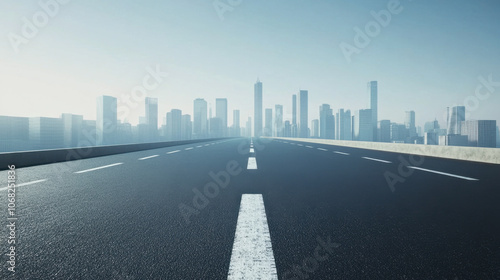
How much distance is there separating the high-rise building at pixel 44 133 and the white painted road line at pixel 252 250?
740 feet

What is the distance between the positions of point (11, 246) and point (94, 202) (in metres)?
1.64

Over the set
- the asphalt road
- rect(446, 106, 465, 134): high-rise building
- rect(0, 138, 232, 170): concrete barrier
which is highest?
rect(446, 106, 465, 134): high-rise building

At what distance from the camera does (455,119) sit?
156m

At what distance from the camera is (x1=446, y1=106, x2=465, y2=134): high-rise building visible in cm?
14300

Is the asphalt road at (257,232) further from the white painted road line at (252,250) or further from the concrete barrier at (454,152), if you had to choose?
the concrete barrier at (454,152)

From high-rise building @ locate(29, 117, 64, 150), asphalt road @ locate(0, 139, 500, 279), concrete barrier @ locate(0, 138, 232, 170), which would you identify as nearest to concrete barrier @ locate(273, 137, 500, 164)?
asphalt road @ locate(0, 139, 500, 279)

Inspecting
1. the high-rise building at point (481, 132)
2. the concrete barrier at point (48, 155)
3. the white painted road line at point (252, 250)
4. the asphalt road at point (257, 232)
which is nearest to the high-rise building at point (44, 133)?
the concrete barrier at point (48, 155)

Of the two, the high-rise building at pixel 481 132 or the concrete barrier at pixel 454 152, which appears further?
the high-rise building at pixel 481 132

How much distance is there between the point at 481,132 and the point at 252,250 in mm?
226322

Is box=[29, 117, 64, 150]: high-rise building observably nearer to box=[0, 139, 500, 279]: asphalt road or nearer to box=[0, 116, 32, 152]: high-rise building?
box=[0, 116, 32, 152]: high-rise building

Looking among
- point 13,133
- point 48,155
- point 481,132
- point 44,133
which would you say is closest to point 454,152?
point 48,155

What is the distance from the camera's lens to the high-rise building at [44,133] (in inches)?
7249

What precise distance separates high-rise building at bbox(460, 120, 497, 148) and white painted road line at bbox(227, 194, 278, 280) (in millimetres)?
217130

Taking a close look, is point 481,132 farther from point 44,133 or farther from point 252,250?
point 44,133
